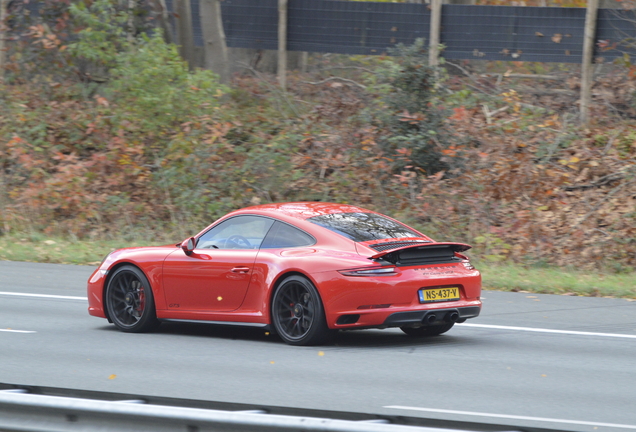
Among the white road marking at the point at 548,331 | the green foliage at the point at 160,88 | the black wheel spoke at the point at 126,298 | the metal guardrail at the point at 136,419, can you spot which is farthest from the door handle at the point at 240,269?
the green foliage at the point at 160,88

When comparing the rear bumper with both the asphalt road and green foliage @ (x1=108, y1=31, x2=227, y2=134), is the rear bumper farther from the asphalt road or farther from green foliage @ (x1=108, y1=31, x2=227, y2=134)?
green foliage @ (x1=108, y1=31, x2=227, y2=134)

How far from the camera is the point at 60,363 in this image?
7578mm

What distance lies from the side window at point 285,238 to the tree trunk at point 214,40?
589 inches

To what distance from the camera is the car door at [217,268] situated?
8.39 metres

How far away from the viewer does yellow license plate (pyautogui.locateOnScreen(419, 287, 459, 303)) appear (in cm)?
777

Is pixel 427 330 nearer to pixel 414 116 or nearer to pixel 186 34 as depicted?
pixel 414 116

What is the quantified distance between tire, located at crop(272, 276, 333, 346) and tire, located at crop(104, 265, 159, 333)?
1.66 metres

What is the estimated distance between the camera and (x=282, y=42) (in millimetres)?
22453

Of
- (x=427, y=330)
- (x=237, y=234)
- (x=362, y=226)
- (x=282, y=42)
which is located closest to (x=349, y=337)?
(x=427, y=330)

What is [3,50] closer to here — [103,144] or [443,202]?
[103,144]

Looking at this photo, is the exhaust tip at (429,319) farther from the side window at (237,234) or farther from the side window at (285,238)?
the side window at (237,234)

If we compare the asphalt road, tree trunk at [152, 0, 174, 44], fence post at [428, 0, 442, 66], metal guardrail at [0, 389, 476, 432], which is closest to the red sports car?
the asphalt road

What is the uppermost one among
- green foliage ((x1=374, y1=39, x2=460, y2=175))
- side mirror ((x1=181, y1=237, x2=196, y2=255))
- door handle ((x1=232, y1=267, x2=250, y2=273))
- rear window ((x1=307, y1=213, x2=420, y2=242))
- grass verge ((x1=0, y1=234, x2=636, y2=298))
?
green foliage ((x1=374, y1=39, x2=460, y2=175))

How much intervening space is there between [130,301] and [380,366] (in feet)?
10.6
